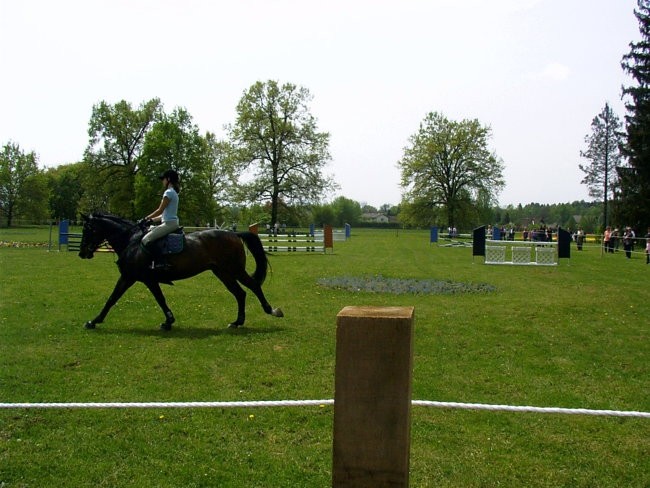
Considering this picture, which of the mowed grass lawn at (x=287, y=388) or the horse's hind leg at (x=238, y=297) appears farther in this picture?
the horse's hind leg at (x=238, y=297)

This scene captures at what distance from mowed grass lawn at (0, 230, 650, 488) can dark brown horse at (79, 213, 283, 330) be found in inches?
24.4

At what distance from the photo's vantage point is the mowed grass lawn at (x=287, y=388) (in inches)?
163

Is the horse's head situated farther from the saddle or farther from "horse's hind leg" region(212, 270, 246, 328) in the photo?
"horse's hind leg" region(212, 270, 246, 328)

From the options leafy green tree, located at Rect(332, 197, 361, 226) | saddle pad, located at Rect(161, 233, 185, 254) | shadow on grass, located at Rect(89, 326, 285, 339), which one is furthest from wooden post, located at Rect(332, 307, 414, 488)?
leafy green tree, located at Rect(332, 197, 361, 226)

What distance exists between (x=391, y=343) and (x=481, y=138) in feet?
213

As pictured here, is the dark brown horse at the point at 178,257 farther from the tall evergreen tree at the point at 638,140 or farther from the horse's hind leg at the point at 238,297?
the tall evergreen tree at the point at 638,140

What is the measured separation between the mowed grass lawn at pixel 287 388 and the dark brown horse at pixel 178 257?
62 centimetres

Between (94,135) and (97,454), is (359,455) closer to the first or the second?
(97,454)

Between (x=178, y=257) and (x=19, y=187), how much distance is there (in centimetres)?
4681

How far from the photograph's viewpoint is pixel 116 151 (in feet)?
173

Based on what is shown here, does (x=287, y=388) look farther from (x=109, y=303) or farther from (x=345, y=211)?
(x=345, y=211)

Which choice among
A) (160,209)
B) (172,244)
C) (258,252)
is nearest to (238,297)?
(258,252)

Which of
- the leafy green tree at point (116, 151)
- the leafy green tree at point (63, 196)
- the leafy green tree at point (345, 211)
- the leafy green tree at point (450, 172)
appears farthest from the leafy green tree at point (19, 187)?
the leafy green tree at point (345, 211)

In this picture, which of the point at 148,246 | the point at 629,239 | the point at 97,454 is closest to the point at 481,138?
the point at 629,239
